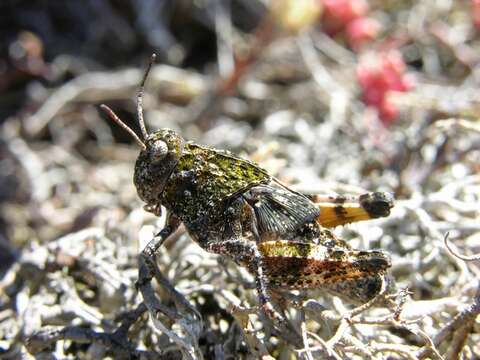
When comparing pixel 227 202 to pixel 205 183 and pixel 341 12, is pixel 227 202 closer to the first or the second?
pixel 205 183

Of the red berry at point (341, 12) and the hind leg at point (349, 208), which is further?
the red berry at point (341, 12)

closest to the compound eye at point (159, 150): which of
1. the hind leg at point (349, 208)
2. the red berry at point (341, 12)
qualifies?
the hind leg at point (349, 208)

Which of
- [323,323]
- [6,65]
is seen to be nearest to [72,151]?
[6,65]

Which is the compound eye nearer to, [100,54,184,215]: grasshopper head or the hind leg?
[100,54,184,215]: grasshopper head

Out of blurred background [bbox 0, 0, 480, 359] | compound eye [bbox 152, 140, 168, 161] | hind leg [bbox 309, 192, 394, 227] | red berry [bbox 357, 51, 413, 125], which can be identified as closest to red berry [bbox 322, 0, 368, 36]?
blurred background [bbox 0, 0, 480, 359]

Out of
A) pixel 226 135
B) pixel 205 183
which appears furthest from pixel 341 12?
pixel 205 183

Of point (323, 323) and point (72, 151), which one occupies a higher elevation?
point (72, 151)

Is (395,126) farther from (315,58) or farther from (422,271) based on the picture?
(422,271)

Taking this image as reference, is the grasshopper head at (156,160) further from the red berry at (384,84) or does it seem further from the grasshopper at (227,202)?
the red berry at (384,84)
